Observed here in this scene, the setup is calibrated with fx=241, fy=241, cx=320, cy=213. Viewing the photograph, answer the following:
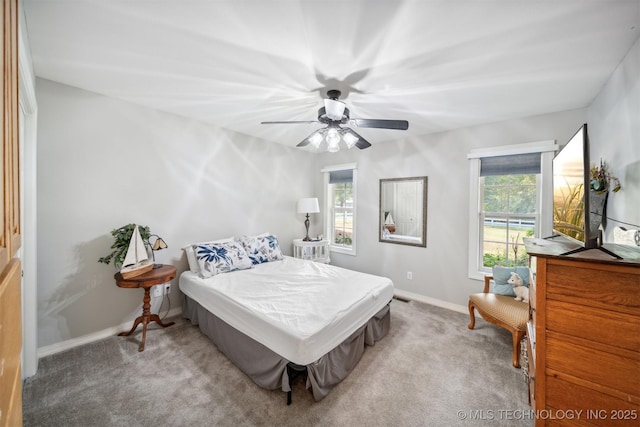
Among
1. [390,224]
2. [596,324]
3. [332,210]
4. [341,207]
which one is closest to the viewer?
[596,324]

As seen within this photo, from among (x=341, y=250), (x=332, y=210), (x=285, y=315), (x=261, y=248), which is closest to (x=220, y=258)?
(x=261, y=248)

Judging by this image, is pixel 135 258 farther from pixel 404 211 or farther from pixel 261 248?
pixel 404 211

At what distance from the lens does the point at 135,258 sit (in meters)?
2.36

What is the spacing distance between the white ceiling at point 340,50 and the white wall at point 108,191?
1.11ft

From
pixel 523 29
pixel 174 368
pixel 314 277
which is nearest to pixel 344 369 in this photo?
pixel 314 277

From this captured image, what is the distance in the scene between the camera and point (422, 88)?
2172mm

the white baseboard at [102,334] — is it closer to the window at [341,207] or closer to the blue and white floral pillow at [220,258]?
the blue and white floral pillow at [220,258]

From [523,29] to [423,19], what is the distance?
25.6 inches

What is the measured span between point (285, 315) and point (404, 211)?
2.62m

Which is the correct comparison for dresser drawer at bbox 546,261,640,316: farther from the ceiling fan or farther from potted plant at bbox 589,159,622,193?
the ceiling fan

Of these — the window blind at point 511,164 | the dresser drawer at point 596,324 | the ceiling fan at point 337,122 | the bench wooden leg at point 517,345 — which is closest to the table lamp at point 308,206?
the ceiling fan at point 337,122

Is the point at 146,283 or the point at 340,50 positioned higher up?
the point at 340,50

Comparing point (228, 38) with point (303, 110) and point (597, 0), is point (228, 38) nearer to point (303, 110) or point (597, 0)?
point (303, 110)

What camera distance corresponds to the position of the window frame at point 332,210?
14.0 ft
